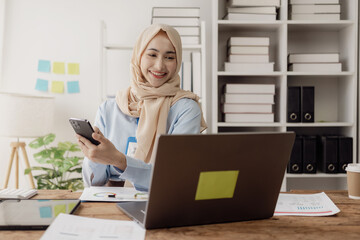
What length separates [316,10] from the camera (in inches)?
107

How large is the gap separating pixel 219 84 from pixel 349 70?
3.12 ft

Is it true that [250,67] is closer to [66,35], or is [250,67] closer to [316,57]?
[316,57]

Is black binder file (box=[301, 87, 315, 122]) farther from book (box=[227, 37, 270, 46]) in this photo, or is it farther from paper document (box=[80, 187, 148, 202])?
paper document (box=[80, 187, 148, 202])

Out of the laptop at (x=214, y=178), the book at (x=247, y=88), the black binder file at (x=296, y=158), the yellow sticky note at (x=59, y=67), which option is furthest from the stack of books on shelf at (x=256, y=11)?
the laptop at (x=214, y=178)

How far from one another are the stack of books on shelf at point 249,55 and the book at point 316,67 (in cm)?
19

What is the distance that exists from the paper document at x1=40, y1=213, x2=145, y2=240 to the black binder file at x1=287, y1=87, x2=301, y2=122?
2004 millimetres

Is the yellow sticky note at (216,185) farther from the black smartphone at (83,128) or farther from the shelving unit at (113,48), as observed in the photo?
the shelving unit at (113,48)

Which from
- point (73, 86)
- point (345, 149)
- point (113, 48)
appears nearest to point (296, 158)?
point (345, 149)

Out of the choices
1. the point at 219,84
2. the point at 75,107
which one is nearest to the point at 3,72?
the point at 75,107

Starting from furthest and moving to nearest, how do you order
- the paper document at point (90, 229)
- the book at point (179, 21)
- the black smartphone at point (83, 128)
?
the book at point (179, 21)
the black smartphone at point (83, 128)
the paper document at point (90, 229)

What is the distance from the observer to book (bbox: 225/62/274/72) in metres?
2.70

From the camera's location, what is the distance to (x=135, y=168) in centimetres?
131

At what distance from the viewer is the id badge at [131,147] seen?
1694mm

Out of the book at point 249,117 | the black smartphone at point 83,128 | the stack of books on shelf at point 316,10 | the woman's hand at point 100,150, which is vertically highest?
the stack of books on shelf at point 316,10
